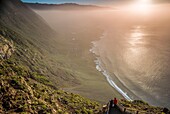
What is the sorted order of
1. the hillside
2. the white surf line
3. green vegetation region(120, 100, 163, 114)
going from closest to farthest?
the hillside → green vegetation region(120, 100, 163, 114) → the white surf line

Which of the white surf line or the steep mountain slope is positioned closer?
the white surf line

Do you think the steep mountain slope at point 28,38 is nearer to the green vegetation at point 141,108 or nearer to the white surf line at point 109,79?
the white surf line at point 109,79

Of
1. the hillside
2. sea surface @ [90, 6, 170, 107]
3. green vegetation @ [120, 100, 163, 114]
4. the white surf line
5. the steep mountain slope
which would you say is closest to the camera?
the hillside

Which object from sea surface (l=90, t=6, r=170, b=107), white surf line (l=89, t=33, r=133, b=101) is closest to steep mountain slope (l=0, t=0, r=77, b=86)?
white surf line (l=89, t=33, r=133, b=101)

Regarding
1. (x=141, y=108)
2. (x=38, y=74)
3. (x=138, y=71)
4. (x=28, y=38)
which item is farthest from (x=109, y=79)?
(x=28, y=38)

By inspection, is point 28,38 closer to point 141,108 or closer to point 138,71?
point 138,71

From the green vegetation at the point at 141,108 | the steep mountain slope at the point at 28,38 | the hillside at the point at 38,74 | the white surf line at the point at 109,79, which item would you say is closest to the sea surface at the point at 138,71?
the white surf line at the point at 109,79

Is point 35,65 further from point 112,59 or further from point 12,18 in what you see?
point 12,18

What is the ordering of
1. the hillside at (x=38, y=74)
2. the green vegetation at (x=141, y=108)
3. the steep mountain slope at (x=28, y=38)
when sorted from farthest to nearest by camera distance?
1. the steep mountain slope at (x=28, y=38)
2. the green vegetation at (x=141, y=108)
3. the hillside at (x=38, y=74)

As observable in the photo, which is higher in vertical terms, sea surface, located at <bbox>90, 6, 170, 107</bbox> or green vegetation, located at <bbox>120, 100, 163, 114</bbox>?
sea surface, located at <bbox>90, 6, 170, 107</bbox>

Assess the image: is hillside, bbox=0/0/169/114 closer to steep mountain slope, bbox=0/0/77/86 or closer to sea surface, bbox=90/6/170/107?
steep mountain slope, bbox=0/0/77/86

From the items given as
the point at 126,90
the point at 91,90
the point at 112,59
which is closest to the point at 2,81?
the point at 91,90
